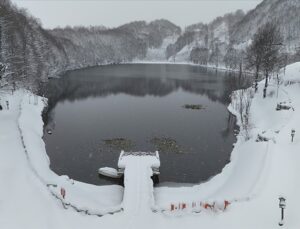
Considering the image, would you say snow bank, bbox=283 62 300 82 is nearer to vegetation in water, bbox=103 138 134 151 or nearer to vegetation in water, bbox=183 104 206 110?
vegetation in water, bbox=183 104 206 110

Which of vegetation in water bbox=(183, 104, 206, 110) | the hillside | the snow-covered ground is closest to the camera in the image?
the snow-covered ground

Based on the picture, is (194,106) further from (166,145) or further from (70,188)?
(70,188)

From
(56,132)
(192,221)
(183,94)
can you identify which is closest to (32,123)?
(56,132)

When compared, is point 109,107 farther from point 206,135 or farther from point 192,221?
point 192,221

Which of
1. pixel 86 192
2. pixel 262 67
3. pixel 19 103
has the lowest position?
pixel 86 192

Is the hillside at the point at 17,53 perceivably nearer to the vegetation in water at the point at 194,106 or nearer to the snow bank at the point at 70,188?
the snow bank at the point at 70,188

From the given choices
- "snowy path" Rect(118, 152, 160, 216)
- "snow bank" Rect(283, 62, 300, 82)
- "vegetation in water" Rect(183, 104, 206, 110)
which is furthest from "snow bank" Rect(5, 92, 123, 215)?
"snow bank" Rect(283, 62, 300, 82)
